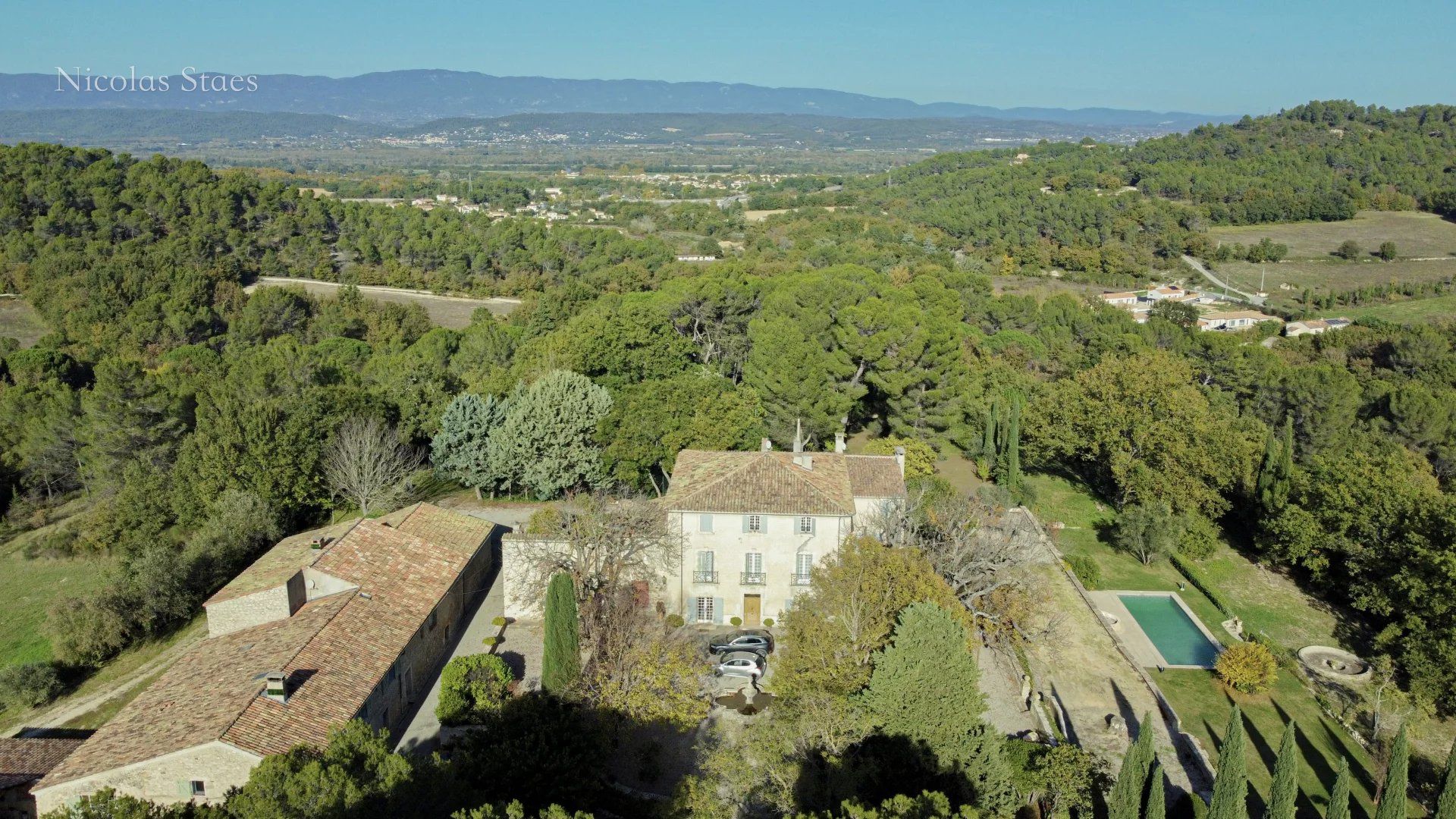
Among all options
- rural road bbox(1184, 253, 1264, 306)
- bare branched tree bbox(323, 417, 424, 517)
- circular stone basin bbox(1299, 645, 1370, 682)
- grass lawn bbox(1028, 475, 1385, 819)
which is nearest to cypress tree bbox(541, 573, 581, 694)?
bare branched tree bbox(323, 417, 424, 517)

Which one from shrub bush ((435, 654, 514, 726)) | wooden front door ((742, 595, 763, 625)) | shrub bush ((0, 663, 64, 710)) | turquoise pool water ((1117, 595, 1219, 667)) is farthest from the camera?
turquoise pool water ((1117, 595, 1219, 667))

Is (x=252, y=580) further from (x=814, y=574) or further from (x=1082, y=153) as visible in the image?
(x=1082, y=153)

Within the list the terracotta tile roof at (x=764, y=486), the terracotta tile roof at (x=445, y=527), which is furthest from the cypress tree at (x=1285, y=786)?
the terracotta tile roof at (x=445, y=527)

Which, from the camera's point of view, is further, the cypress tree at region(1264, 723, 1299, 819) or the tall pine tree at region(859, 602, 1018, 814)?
the tall pine tree at region(859, 602, 1018, 814)

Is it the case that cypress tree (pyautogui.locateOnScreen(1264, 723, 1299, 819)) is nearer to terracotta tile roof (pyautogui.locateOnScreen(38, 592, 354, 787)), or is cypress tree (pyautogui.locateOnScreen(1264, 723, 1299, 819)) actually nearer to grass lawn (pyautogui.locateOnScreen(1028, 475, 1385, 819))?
grass lawn (pyautogui.locateOnScreen(1028, 475, 1385, 819))

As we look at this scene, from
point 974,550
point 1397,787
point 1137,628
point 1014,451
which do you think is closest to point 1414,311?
point 1014,451

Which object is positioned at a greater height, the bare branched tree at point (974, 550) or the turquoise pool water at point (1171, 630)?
the bare branched tree at point (974, 550)

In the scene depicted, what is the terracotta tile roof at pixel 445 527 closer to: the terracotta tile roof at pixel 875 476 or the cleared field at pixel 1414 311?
the terracotta tile roof at pixel 875 476
